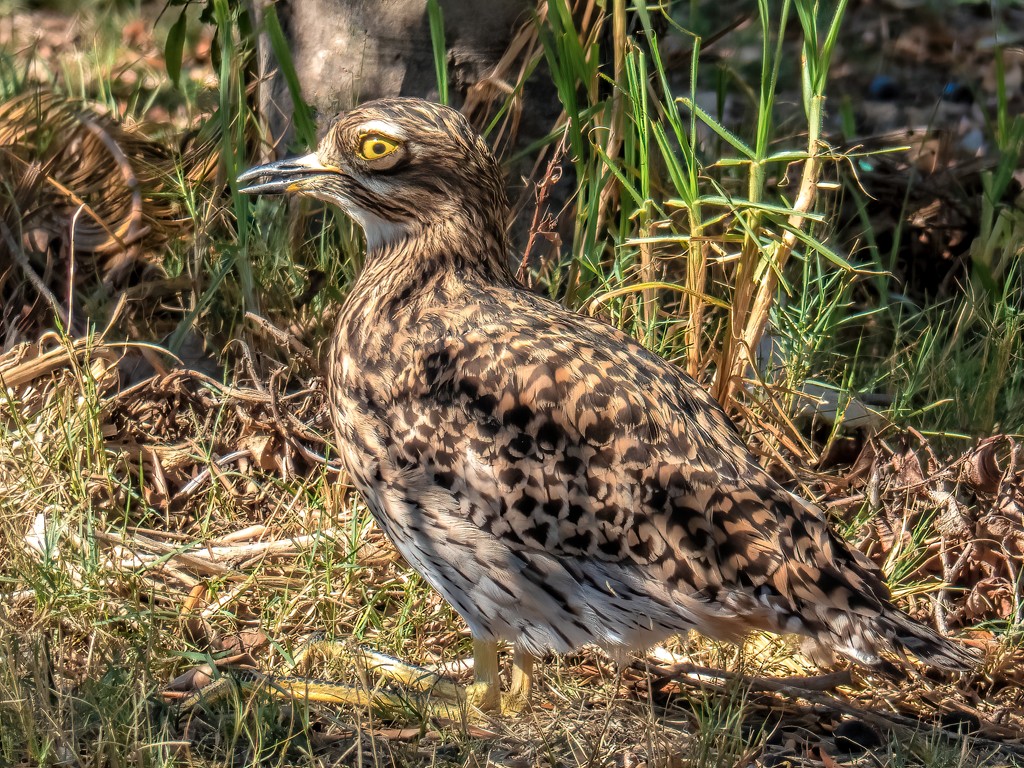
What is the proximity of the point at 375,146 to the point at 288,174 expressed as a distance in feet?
0.92

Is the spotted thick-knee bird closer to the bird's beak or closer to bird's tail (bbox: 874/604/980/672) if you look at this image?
bird's tail (bbox: 874/604/980/672)

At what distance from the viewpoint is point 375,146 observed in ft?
12.3

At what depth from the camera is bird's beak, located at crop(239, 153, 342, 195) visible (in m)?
3.82

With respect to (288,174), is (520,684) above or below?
below

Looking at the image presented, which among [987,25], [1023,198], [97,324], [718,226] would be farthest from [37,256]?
[987,25]

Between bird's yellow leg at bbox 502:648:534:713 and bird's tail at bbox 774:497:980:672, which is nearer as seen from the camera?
bird's tail at bbox 774:497:980:672

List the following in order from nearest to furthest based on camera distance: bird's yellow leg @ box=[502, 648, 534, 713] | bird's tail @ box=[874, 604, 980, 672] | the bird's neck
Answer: bird's tail @ box=[874, 604, 980, 672] → bird's yellow leg @ box=[502, 648, 534, 713] → the bird's neck

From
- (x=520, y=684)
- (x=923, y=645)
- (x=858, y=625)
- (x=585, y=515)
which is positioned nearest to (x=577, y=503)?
(x=585, y=515)

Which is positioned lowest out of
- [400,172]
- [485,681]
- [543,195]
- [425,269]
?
[485,681]

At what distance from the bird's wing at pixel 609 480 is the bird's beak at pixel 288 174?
25.4 inches

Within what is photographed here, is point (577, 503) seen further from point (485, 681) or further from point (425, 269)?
point (425, 269)

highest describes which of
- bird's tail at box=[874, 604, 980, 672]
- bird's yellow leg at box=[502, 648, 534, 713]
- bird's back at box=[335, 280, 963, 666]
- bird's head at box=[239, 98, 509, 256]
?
bird's head at box=[239, 98, 509, 256]

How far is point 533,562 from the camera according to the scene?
345cm

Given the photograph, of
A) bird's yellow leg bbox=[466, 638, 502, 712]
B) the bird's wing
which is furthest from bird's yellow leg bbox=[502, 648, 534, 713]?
the bird's wing
